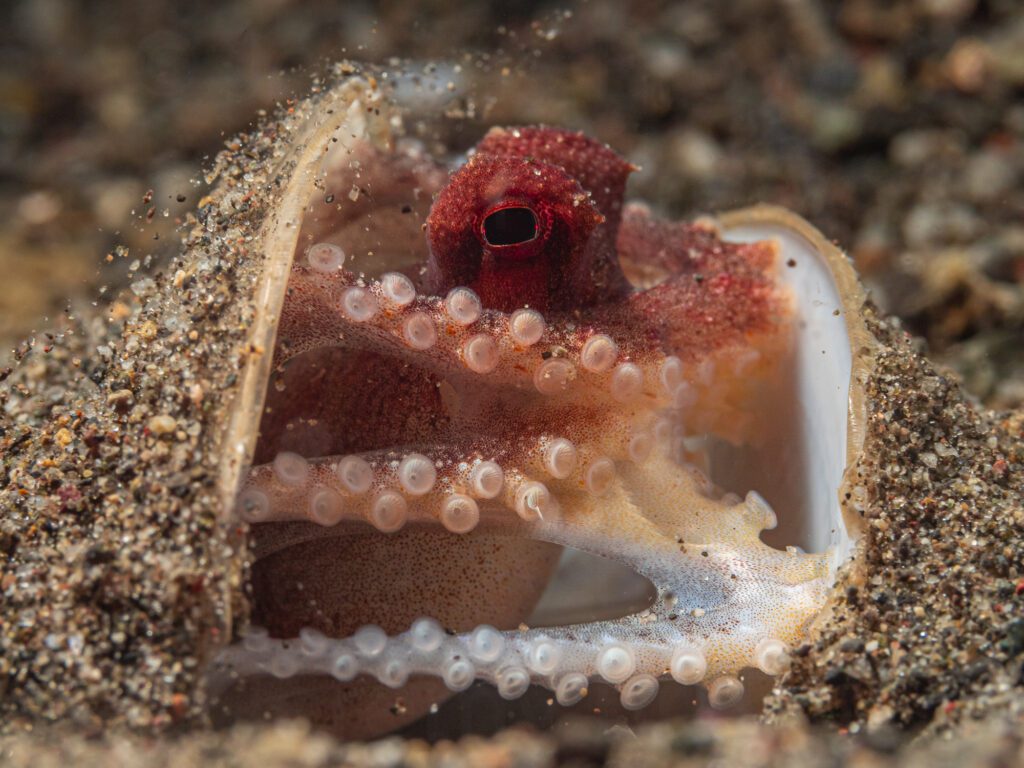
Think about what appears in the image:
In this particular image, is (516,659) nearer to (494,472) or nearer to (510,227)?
(494,472)

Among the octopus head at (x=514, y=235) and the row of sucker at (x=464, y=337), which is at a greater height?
the octopus head at (x=514, y=235)

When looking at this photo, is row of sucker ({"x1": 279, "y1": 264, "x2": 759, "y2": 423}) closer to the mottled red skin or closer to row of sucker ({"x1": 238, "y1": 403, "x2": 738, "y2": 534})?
the mottled red skin

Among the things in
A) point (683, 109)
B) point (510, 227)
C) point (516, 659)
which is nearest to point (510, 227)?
point (510, 227)

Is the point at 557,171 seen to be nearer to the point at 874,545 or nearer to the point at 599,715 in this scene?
the point at 874,545

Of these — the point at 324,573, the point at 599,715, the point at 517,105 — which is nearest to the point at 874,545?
the point at 599,715

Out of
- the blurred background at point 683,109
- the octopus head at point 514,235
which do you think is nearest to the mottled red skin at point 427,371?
the octopus head at point 514,235

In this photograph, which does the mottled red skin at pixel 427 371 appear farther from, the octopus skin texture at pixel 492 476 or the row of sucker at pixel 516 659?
the row of sucker at pixel 516 659
